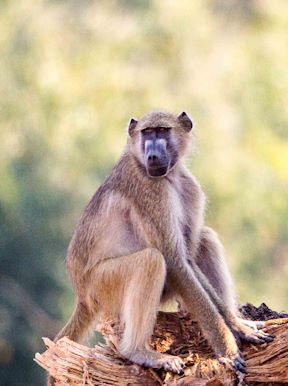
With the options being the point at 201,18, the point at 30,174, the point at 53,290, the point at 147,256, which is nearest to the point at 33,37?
the point at 30,174

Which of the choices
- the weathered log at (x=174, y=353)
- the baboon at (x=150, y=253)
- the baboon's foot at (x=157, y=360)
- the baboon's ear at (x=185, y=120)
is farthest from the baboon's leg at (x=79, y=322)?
the baboon's ear at (x=185, y=120)

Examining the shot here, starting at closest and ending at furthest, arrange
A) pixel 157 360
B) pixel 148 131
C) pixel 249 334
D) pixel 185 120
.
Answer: pixel 157 360, pixel 249 334, pixel 148 131, pixel 185 120

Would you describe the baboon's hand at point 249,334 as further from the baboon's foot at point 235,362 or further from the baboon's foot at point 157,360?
the baboon's foot at point 157,360

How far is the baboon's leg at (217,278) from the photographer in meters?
7.90

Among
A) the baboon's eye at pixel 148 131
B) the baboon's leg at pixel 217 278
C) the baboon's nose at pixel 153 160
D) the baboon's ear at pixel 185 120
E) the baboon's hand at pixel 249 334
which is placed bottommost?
the baboon's hand at pixel 249 334

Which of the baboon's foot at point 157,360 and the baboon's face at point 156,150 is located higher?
the baboon's face at point 156,150

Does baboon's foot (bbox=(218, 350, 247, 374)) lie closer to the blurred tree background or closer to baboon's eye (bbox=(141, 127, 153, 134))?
baboon's eye (bbox=(141, 127, 153, 134))

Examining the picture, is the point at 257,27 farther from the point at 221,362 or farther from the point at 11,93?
the point at 221,362

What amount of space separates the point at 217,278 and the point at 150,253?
2.64 feet

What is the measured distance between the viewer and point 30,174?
16.3 metres

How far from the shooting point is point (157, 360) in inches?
290

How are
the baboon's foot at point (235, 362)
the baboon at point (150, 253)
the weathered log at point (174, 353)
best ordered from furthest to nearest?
1. the baboon at point (150, 253)
2. the baboon's foot at point (235, 362)
3. the weathered log at point (174, 353)

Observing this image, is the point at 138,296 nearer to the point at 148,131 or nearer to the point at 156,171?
the point at 156,171

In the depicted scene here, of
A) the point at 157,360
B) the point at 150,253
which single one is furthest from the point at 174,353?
the point at 150,253
